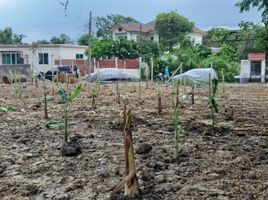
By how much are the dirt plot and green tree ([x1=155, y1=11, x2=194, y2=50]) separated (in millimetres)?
39855

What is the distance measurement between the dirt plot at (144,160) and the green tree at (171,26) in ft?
131

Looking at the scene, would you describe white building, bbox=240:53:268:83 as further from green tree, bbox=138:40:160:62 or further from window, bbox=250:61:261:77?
green tree, bbox=138:40:160:62

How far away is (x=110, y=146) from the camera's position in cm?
564

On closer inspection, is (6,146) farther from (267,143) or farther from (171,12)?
(171,12)

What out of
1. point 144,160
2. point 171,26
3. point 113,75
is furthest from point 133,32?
point 144,160

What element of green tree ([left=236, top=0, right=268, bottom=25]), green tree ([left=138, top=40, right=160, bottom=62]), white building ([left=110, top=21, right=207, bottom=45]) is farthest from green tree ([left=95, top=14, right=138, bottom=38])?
green tree ([left=236, top=0, right=268, bottom=25])

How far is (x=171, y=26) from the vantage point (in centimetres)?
4806

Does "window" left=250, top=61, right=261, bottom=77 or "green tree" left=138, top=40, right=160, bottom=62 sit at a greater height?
"green tree" left=138, top=40, right=160, bottom=62

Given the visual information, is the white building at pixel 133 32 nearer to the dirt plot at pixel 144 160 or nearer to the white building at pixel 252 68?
the white building at pixel 252 68

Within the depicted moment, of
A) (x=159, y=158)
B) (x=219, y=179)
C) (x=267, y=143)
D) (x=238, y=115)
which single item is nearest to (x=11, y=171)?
(x=159, y=158)

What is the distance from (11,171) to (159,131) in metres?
2.60

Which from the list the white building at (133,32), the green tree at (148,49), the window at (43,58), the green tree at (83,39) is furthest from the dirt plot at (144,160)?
the green tree at (83,39)

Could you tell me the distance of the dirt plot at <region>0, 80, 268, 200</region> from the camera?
12.8ft

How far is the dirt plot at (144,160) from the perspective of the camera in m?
3.90
